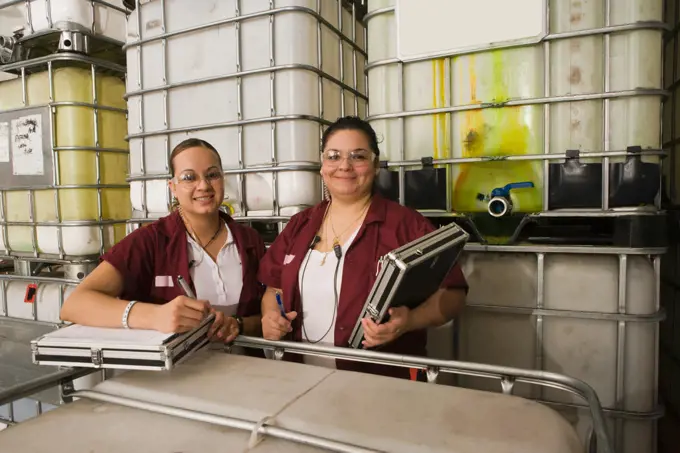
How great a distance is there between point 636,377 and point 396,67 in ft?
4.11

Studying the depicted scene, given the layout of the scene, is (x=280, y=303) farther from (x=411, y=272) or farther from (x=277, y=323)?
(x=411, y=272)

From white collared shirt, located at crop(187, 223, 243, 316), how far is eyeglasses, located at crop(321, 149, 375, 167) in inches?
18.1

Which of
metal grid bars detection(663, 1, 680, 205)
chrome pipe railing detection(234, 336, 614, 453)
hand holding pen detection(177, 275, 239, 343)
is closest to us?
chrome pipe railing detection(234, 336, 614, 453)

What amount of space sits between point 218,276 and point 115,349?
0.54 metres

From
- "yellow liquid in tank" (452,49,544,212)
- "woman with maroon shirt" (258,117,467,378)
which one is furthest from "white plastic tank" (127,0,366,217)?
"yellow liquid in tank" (452,49,544,212)

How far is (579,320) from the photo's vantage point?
53.3 inches

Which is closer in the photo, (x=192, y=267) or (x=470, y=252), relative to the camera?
(x=192, y=267)

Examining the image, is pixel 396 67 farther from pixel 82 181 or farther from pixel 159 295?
pixel 82 181

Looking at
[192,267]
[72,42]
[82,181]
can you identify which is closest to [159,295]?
[192,267]

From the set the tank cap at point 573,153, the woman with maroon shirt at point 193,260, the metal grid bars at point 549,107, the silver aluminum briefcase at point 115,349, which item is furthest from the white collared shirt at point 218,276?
the tank cap at point 573,153

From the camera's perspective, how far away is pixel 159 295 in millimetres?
1329

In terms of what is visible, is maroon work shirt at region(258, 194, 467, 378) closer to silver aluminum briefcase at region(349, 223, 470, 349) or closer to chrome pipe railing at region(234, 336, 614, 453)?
silver aluminum briefcase at region(349, 223, 470, 349)

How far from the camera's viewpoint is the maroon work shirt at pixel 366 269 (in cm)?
121

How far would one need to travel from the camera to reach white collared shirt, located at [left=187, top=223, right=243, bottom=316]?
137 centimetres
